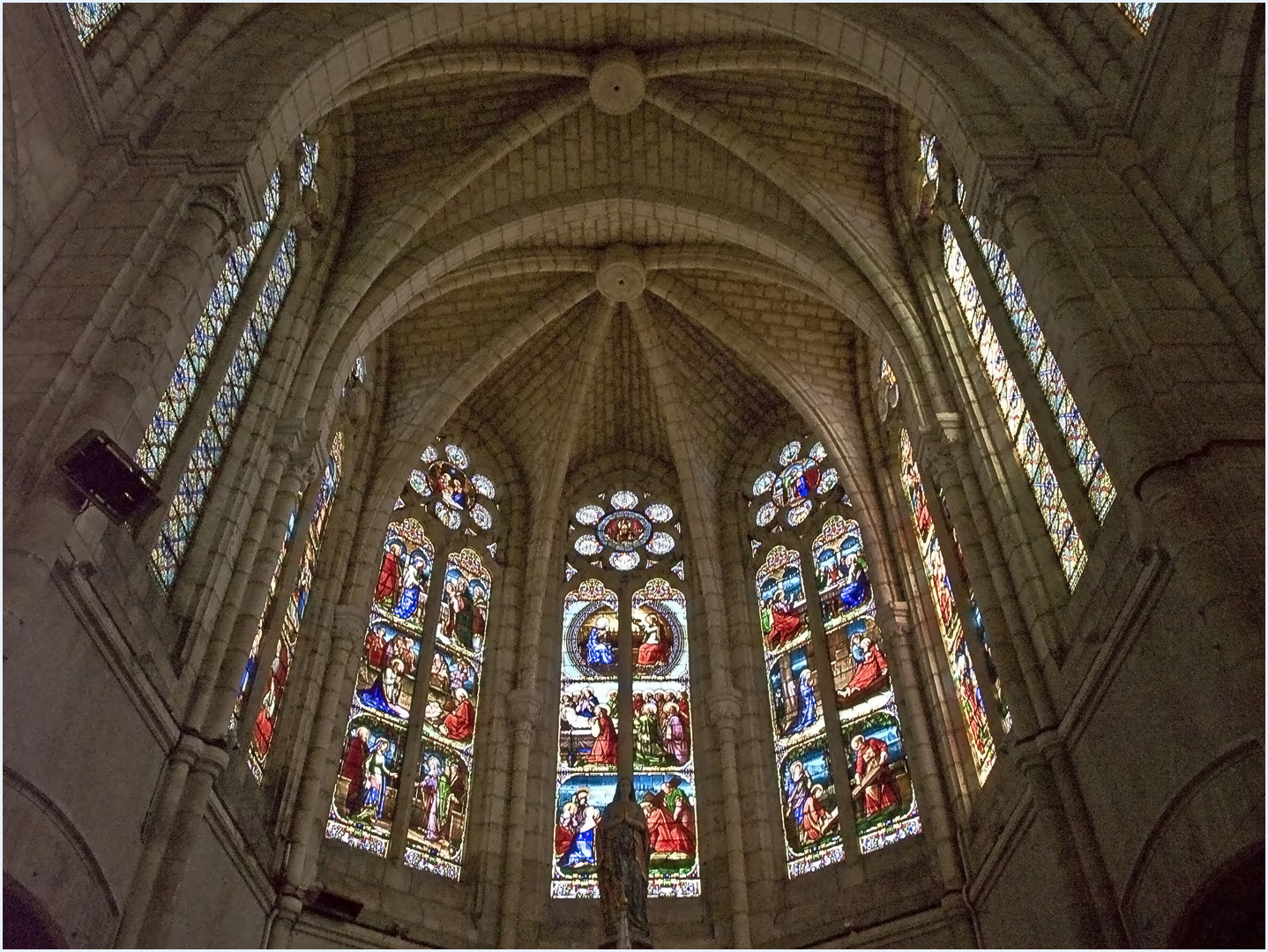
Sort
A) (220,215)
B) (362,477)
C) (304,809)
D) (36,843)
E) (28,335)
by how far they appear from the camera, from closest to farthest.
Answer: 1. (36,843)
2. (28,335)
3. (220,215)
4. (304,809)
5. (362,477)

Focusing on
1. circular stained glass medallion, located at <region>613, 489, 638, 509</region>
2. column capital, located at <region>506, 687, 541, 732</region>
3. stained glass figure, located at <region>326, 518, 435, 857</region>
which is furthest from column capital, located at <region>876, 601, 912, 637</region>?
stained glass figure, located at <region>326, 518, 435, 857</region>

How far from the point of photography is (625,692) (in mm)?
15219

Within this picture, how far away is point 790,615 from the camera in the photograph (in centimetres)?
1534

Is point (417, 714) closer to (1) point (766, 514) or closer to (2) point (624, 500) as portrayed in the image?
(2) point (624, 500)

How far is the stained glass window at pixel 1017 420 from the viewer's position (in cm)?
979

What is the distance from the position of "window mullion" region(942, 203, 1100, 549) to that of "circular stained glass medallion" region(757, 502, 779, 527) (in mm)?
5577

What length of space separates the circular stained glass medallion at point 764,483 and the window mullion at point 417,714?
14.6 feet

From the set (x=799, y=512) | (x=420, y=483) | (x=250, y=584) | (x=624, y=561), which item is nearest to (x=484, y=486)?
(x=420, y=483)

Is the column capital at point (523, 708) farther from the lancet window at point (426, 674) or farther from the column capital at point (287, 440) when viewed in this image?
the column capital at point (287, 440)

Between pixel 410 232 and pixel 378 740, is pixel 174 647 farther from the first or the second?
pixel 410 232

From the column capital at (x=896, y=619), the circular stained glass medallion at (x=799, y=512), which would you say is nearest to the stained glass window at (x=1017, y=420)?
the column capital at (x=896, y=619)

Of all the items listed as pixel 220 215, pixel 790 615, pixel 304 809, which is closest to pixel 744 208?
pixel 790 615

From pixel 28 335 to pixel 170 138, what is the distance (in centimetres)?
243

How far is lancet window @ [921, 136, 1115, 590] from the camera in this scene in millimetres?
9414
